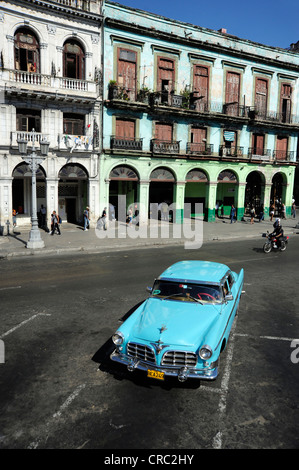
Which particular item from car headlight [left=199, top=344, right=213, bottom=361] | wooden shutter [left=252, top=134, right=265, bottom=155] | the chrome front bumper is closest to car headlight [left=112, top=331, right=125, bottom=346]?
the chrome front bumper

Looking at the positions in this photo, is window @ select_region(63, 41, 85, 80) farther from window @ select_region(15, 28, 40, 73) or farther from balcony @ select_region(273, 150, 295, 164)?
balcony @ select_region(273, 150, 295, 164)

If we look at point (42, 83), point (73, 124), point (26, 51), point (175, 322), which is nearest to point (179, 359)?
point (175, 322)

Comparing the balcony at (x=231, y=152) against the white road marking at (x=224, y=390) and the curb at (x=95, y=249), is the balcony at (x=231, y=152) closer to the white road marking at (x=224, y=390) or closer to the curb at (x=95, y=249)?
the curb at (x=95, y=249)

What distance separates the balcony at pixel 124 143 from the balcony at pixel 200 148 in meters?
4.74

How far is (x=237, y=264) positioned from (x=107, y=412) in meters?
11.1

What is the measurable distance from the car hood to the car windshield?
125 millimetres

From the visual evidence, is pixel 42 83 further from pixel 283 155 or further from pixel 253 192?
pixel 283 155

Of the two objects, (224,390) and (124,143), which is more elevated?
(124,143)

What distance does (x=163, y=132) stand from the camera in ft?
92.5

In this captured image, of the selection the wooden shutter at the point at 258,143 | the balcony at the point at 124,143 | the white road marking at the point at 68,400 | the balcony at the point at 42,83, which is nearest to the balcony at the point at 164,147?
the balcony at the point at 124,143

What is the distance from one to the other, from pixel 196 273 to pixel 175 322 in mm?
1760

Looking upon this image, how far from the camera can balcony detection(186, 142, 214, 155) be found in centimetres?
2926

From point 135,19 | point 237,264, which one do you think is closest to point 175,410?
point 237,264

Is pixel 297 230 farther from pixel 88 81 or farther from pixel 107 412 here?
pixel 107 412
